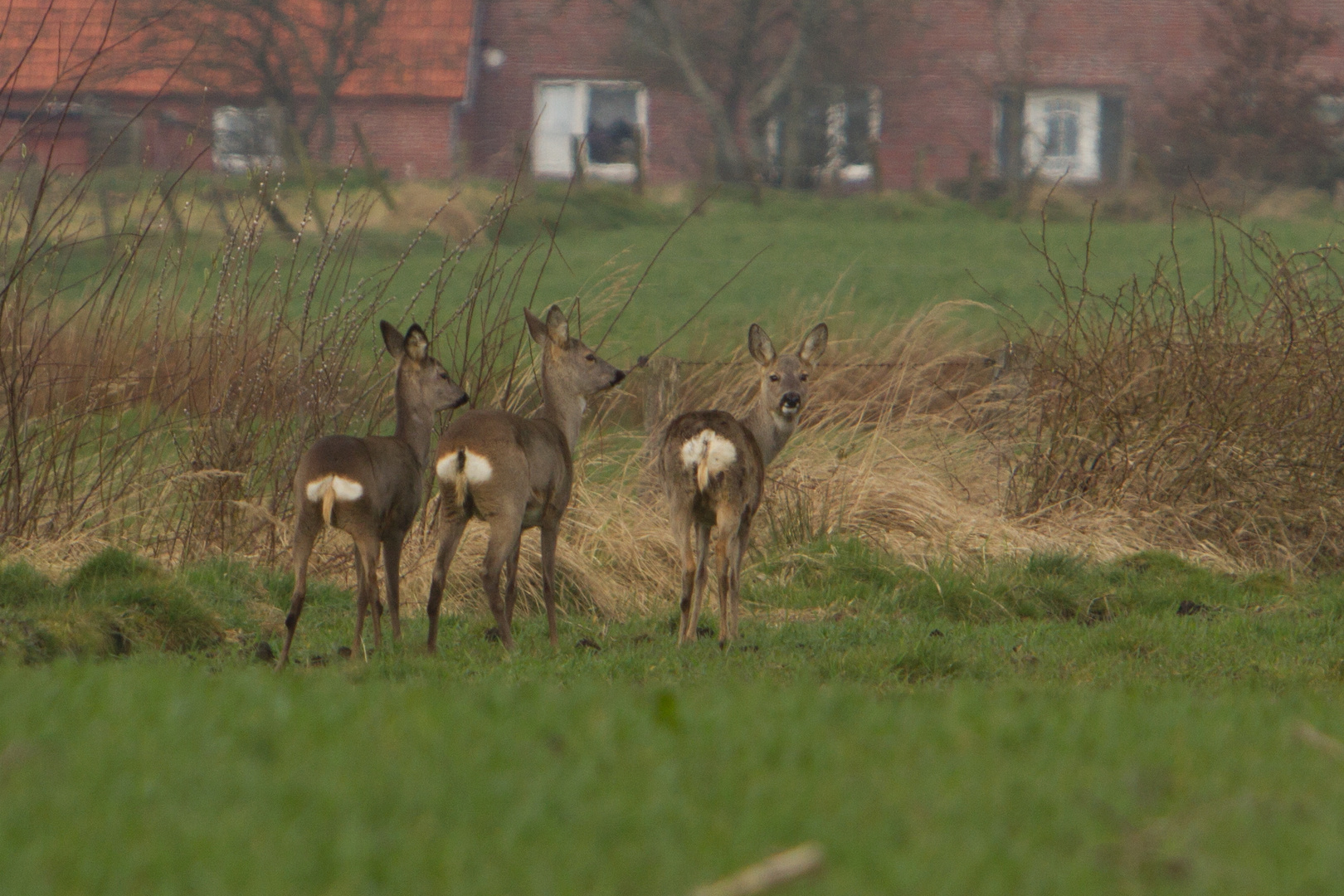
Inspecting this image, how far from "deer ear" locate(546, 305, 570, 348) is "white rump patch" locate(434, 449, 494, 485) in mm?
1653

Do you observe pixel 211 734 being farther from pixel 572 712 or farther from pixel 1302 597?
pixel 1302 597

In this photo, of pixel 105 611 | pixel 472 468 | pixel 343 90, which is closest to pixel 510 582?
pixel 472 468

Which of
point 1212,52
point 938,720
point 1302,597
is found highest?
point 1212,52

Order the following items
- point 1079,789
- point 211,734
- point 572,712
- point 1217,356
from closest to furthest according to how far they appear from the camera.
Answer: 1. point 1079,789
2. point 211,734
3. point 572,712
4. point 1217,356

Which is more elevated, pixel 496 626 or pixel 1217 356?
pixel 1217 356

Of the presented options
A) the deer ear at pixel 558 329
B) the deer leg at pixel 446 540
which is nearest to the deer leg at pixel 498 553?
the deer leg at pixel 446 540

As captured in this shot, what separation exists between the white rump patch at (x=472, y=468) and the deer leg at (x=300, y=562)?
2.38 ft

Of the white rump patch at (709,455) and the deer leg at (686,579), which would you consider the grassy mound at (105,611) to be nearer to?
the deer leg at (686,579)

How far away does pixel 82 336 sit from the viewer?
11.0 meters

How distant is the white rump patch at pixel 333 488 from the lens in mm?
7695

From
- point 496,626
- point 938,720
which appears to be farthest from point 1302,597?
point 938,720

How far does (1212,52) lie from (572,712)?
2341 inches

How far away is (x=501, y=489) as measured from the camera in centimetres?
824

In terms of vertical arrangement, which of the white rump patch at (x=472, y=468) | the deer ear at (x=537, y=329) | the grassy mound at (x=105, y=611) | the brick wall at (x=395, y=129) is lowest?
the grassy mound at (x=105, y=611)
